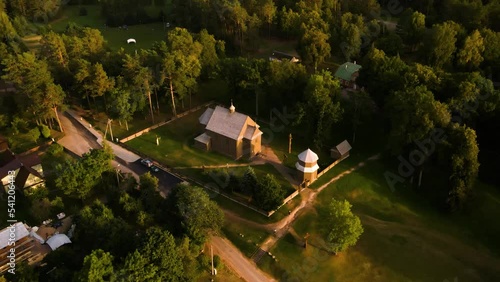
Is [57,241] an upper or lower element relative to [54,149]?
lower

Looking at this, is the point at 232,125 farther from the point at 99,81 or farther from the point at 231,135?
the point at 99,81

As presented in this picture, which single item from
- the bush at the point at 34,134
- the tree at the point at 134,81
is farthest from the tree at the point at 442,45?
the bush at the point at 34,134

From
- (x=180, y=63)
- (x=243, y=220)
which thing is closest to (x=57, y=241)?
(x=243, y=220)

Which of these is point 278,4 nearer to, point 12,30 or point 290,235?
point 12,30

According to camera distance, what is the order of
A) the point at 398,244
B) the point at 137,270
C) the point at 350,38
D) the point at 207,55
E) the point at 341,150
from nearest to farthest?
1. the point at 137,270
2. the point at 398,244
3. the point at 341,150
4. the point at 207,55
5. the point at 350,38

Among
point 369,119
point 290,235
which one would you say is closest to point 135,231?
point 290,235

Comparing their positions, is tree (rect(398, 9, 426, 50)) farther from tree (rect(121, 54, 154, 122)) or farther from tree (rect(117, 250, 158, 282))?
tree (rect(117, 250, 158, 282))

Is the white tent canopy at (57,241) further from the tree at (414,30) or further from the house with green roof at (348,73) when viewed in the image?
the tree at (414,30)

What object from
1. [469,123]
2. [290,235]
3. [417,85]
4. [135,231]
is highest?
[417,85]
